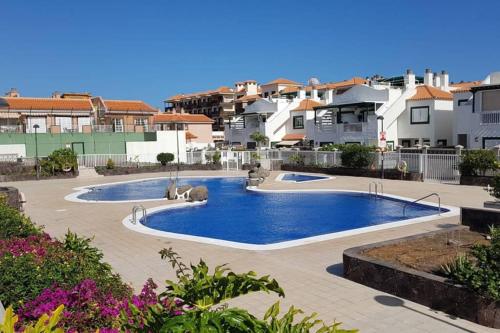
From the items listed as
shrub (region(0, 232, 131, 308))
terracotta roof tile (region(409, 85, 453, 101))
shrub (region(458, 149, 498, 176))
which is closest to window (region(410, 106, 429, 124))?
terracotta roof tile (region(409, 85, 453, 101))

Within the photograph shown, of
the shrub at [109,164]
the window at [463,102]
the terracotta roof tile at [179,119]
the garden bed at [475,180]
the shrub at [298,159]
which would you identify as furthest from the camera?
the terracotta roof tile at [179,119]

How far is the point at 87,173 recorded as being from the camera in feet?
110

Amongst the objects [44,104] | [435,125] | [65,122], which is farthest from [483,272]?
[44,104]

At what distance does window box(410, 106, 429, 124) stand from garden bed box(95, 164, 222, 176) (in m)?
19.0

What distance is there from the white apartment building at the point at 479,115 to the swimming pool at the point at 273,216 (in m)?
17.4

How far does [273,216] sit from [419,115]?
2862 centimetres

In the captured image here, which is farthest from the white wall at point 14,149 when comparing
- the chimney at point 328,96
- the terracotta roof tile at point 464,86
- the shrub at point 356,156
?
the terracotta roof tile at point 464,86

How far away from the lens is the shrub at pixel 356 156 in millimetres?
28844

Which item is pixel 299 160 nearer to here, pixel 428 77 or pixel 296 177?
pixel 296 177

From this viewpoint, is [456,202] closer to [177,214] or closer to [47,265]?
[177,214]

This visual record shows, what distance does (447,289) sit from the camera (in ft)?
22.0

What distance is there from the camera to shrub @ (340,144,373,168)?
2884 cm

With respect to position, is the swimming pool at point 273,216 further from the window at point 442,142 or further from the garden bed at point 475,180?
the window at point 442,142

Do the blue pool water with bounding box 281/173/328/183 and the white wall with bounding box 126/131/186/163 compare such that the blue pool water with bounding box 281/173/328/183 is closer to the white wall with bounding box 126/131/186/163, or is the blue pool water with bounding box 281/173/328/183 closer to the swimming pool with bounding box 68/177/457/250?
the swimming pool with bounding box 68/177/457/250
